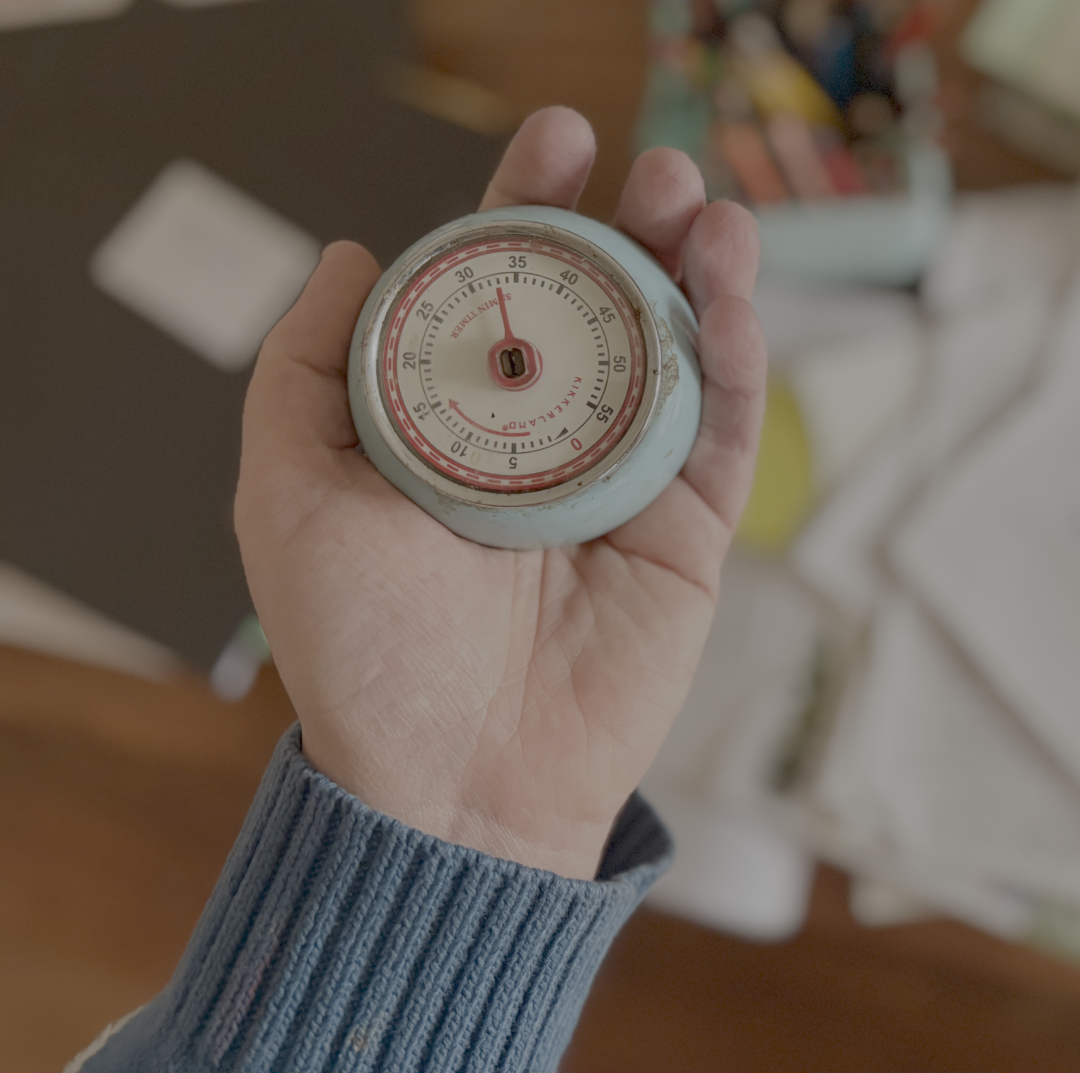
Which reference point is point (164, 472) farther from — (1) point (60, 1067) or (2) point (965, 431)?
(2) point (965, 431)

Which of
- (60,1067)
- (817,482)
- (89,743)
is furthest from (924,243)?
(60,1067)

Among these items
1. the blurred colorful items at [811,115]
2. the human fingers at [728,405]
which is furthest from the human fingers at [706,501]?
the blurred colorful items at [811,115]

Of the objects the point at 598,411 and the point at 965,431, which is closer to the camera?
the point at 598,411

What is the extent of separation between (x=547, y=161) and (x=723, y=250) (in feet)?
0.50

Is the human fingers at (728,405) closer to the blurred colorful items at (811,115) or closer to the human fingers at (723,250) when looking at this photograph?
the human fingers at (723,250)

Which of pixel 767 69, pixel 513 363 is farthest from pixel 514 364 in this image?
A: pixel 767 69

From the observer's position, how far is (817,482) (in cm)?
118

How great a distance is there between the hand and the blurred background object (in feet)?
1.45

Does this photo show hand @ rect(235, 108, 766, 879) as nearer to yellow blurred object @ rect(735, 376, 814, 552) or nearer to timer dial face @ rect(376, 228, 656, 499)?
timer dial face @ rect(376, 228, 656, 499)

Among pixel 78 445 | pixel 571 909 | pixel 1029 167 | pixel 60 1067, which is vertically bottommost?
pixel 60 1067

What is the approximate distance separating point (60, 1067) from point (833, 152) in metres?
1.43

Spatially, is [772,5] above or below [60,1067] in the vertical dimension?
above

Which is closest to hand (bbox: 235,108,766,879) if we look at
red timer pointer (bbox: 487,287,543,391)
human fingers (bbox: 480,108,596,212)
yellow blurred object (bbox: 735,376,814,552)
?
human fingers (bbox: 480,108,596,212)

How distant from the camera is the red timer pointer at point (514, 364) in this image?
0.64m
